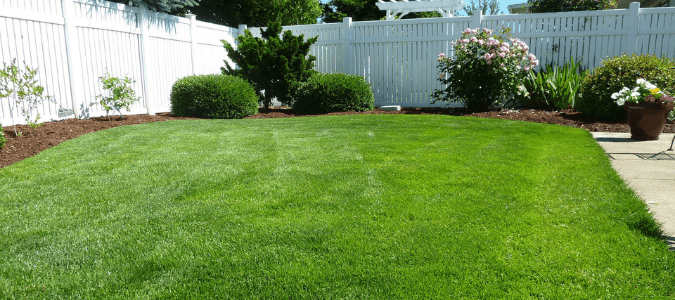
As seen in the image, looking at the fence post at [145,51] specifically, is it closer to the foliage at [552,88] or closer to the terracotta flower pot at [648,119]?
the foliage at [552,88]

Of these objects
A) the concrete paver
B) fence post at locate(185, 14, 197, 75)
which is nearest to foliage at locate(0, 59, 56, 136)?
fence post at locate(185, 14, 197, 75)

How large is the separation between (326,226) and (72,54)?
6.32 metres

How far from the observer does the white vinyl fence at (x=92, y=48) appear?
6312 millimetres

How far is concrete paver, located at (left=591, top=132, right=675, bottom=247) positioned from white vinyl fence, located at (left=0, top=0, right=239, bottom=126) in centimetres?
731

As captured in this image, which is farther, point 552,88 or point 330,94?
point 330,94

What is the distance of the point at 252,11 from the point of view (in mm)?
16594

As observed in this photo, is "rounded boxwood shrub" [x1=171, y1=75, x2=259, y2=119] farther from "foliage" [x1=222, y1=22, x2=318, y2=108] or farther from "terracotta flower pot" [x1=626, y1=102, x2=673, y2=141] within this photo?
"terracotta flower pot" [x1=626, y1=102, x2=673, y2=141]

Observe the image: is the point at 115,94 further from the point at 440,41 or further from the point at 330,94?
the point at 440,41

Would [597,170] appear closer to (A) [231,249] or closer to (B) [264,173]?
(B) [264,173]

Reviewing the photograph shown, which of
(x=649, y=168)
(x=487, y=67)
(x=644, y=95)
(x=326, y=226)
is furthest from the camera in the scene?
(x=487, y=67)

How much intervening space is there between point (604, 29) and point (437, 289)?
30.9 ft

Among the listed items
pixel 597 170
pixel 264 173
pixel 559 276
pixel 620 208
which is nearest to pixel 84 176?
pixel 264 173

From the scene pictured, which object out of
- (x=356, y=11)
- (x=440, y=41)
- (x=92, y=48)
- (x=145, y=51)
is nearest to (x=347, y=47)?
(x=440, y=41)

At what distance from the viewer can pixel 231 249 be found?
2.43m
